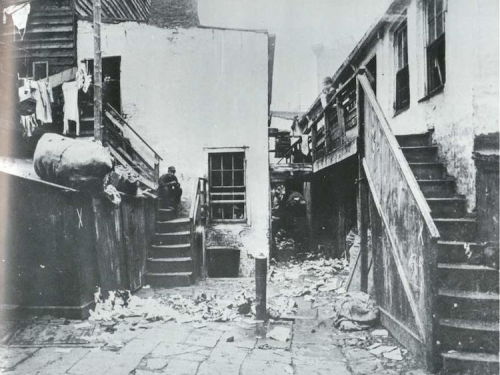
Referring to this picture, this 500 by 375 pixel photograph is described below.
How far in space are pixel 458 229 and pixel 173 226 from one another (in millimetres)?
6412

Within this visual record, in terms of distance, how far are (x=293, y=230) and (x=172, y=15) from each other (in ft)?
27.9

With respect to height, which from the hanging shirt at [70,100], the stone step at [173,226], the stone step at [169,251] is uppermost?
the hanging shirt at [70,100]

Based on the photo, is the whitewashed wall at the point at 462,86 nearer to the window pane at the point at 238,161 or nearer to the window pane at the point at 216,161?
the window pane at the point at 238,161

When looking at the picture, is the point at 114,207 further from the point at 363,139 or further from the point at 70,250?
the point at 363,139

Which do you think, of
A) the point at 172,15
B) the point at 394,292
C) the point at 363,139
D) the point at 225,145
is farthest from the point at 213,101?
the point at 394,292

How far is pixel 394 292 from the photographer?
16.5ft

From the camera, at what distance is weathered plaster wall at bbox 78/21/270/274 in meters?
11.9

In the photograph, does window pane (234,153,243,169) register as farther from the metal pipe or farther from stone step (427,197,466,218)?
stone step (427,197,466,218)

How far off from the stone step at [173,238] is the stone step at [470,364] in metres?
6.37

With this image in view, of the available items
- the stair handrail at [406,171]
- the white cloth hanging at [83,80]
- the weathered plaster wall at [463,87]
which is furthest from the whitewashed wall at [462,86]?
the white cloth hanging at [83,80]

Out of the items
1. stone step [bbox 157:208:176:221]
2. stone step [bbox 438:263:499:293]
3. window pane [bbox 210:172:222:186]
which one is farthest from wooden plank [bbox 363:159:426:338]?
window pane [bbox 210:172:222:186]

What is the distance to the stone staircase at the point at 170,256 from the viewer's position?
846 centimetres

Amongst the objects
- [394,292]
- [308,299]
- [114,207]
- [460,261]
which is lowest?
[308,299]

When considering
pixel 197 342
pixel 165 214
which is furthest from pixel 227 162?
pixel 197 342
